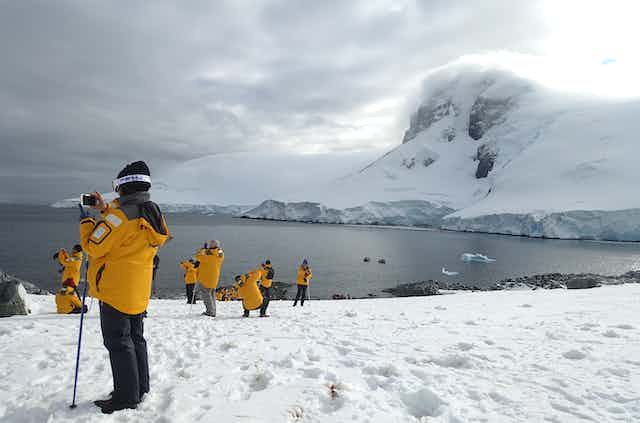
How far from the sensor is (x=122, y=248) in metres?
3.34

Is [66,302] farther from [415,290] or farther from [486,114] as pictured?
[486,114]

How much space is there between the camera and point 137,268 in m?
3.43

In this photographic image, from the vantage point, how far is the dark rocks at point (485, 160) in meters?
158

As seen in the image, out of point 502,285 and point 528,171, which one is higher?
point 528,171

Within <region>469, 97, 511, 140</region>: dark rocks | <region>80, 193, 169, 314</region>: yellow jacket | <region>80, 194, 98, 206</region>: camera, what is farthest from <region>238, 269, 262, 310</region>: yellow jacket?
<region>469, 97, 511, 140</region>: dark rocks

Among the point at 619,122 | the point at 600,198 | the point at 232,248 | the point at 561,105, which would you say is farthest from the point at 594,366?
the point at 561,105

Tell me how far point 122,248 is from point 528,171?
135690 mm

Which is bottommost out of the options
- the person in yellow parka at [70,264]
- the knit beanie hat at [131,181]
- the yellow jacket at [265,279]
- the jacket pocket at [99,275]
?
the yellow jacket at [265,279]

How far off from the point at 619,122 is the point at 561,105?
29.1 m

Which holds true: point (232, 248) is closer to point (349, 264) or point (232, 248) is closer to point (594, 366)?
point (349, 264)

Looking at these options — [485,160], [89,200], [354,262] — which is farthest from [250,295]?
[485,160]

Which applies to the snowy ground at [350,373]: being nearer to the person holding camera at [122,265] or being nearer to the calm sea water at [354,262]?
the person holding camera at [122,265]

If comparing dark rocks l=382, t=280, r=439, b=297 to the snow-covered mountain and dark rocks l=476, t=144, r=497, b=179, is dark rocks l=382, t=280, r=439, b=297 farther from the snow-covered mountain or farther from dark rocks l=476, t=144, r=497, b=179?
dark rocks l=476, t=144, r=497, b=179

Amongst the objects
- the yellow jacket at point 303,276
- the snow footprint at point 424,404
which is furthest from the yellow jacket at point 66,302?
the snow footprint at point 424,404
